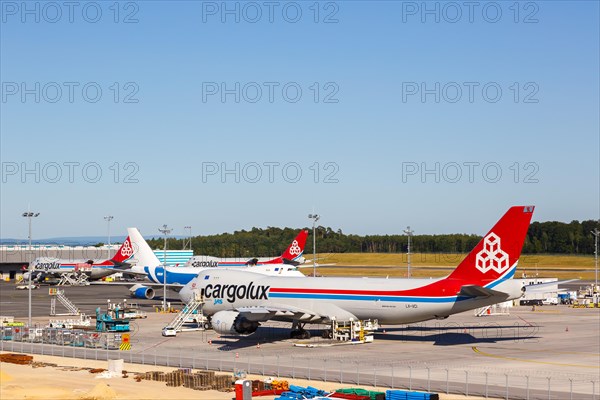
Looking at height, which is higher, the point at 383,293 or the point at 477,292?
the point at 477,292

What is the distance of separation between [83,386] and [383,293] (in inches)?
1072

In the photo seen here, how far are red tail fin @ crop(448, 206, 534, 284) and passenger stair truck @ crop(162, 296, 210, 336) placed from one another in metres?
27.1

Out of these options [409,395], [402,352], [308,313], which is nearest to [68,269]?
[308,313]

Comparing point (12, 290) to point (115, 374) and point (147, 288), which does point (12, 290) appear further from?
point (115, 374)

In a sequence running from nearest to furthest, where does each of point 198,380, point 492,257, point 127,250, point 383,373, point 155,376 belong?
1. point 198,380
2. point 155,376
3. point 383,373
4. point 492,257
5. point 127,250

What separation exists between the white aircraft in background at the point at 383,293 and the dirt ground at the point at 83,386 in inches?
651

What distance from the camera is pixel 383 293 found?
2625 inches

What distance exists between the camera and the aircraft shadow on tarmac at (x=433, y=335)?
6900 cm

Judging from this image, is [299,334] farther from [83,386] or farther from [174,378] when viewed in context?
[83,386]

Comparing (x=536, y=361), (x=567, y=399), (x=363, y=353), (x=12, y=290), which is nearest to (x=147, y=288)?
(x=12, y=290)

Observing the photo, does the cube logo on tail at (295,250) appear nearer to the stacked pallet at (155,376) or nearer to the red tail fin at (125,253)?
the red tail fin at (125,253)

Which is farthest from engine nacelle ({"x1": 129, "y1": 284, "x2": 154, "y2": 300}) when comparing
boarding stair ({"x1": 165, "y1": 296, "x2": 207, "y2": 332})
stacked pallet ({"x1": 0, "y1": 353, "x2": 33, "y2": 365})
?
stacked pallet ({"x1": 0, "y1": 353, "x2": 33, "y2": 365})

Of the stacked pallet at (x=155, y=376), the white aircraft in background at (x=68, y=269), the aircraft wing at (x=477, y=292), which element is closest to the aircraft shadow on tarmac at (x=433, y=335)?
the aircraft wing at (x=477, y=292)

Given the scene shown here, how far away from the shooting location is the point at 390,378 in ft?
159
